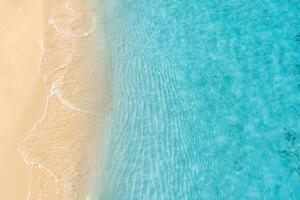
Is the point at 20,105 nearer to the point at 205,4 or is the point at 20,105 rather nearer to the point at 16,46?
the point at 16,46

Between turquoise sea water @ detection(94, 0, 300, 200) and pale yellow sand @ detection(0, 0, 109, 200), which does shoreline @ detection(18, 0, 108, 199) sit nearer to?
pale yellow sand @ detection(0, 0, 109, 200)

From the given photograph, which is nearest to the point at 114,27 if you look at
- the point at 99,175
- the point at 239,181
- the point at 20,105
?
the point at 20,105

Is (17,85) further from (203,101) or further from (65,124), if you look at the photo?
(203,101)

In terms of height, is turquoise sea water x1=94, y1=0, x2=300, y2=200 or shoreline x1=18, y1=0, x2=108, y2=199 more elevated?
shoreline x1=18, y1=0, x2=108, y2=199

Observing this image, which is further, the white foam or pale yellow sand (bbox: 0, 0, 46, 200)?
the white foam

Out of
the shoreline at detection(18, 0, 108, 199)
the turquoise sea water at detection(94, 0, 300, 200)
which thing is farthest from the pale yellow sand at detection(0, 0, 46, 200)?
the turquoise sea water at detection(94, 0, 300, 200)

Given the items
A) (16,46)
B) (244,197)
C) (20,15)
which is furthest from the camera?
(20,15)
